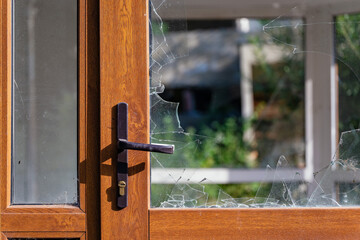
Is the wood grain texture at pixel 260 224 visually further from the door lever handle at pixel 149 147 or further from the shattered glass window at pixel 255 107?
the door lever handle at pixel 149 147

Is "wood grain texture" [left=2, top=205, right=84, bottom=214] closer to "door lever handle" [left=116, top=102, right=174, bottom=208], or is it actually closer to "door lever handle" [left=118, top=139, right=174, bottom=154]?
"door lever handle" [left=116, top=102, right=174, bottom=208]

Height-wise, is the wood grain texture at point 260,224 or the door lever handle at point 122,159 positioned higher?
the door lever handle at point 122,159

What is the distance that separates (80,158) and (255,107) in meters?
3.87

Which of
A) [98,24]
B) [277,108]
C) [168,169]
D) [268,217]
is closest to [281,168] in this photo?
[268,217]

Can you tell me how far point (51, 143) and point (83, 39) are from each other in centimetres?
42

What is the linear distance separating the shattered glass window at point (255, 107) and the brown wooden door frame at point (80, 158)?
18cm

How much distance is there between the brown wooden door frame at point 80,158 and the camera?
142 centimetres

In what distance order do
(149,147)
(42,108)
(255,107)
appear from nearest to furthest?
(149,147) → (42,108) → (255,107)

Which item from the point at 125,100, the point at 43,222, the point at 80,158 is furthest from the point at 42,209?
the point at 125,100

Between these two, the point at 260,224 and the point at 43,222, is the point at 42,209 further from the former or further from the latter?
the point at 260,224

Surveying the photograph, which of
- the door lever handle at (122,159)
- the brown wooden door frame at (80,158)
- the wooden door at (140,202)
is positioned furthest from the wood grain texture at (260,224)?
the brown wooden door frame at (80,158)

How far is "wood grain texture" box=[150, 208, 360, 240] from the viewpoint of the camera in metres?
1.40

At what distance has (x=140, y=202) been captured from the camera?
1403mm

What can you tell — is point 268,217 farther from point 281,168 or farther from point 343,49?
point 343,49
